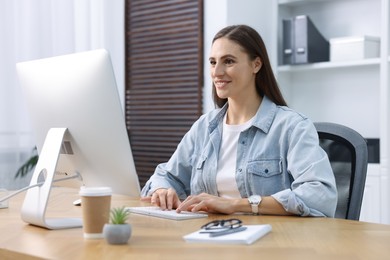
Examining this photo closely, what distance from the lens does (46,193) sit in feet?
5.12

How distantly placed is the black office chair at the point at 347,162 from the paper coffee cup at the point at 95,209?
2.70ft

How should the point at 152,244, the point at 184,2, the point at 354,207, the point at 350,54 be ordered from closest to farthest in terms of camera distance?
the point at 152,244
the point at 354,207
the point at 350,54
the point at 184,2

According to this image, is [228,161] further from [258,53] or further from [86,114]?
[86,114]

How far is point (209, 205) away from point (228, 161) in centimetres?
36

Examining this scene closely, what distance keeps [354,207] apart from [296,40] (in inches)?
72.6

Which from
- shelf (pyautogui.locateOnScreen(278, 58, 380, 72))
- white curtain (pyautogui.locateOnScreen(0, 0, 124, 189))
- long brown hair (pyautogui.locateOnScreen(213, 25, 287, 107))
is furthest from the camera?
white curtain (pyautogui.locateOnScreen(0, 0, 124, 189))

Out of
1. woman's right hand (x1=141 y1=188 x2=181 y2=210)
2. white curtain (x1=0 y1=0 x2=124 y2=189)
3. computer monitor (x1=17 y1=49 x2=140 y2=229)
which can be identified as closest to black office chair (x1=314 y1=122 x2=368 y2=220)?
woman's right hand (x1=141 y1=188 x2=181 y2=210)

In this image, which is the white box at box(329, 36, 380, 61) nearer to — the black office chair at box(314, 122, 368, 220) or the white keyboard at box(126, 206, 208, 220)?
the black office chair at box(314, 122, 368, 220)

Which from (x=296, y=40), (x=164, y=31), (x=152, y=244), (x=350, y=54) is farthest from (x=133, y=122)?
(x=152, y=244)

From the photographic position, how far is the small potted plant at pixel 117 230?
4.26ft

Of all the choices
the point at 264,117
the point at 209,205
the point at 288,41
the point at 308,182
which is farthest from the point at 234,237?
the point at 288,41

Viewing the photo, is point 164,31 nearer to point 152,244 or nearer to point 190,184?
point 190,184

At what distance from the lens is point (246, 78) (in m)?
2.10

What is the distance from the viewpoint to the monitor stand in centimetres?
155
